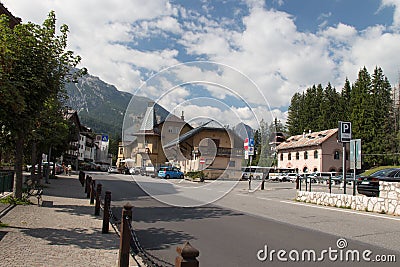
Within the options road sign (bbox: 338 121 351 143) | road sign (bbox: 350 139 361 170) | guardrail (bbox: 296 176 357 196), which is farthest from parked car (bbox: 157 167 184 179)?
road sign (bbox: 350 139 361 170)

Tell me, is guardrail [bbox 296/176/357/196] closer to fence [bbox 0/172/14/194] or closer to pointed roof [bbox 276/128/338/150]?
fence [bbox 0/172/14/194]

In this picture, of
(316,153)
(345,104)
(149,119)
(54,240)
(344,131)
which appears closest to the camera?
(54,240)

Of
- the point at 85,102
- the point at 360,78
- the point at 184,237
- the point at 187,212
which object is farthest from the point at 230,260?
the point at 85,102

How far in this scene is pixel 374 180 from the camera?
16.0 m

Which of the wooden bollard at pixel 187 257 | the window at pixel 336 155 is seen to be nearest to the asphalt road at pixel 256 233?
the wooden bollard at pixel 187 257

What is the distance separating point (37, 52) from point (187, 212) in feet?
24.3

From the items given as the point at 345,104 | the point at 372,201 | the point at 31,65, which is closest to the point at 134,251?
the point at 31,65

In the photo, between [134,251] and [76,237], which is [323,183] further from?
[134,251]

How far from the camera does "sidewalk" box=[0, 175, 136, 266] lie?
5.88 meters

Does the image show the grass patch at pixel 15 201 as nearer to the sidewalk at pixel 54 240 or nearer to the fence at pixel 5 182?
the sidewalk at pixel 54 240

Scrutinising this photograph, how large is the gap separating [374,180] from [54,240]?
14.4 meters

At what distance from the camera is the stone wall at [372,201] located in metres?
12.4

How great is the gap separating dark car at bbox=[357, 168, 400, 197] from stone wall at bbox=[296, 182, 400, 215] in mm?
2014

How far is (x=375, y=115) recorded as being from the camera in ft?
210
